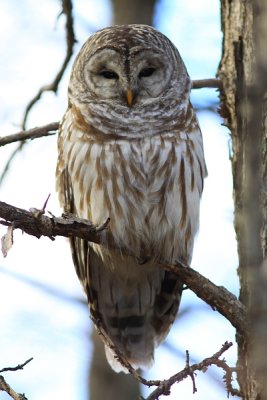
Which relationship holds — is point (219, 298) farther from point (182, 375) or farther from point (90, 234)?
point (90, 234)

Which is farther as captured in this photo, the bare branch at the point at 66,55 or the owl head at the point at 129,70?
the owl head at the point at 129,70

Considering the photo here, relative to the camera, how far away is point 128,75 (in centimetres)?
437

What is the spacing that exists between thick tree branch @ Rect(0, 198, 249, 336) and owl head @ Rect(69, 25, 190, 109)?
4.39ft

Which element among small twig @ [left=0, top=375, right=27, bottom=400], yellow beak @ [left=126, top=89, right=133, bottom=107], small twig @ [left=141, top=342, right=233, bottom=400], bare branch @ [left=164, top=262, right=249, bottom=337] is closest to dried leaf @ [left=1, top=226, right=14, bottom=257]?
small twig @ [left=0, top=375, right=27, bottom=400]

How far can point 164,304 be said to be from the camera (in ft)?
14.4

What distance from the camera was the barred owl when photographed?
392 cm

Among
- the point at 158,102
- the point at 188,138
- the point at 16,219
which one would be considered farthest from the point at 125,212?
the point at 16,219

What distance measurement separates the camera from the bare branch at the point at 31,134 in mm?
3925

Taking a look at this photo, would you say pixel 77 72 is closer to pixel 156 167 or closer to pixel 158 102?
pixel 158 102

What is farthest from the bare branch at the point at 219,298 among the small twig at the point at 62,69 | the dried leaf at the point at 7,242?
the small twig at the point at 62,69

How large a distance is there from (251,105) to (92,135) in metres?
2.82

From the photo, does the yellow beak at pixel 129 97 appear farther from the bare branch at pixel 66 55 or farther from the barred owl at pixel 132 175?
the bare branch at pixel 66 55

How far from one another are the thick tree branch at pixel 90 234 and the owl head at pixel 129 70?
1.34 metres

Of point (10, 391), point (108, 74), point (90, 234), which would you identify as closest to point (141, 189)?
point (90, 234)
